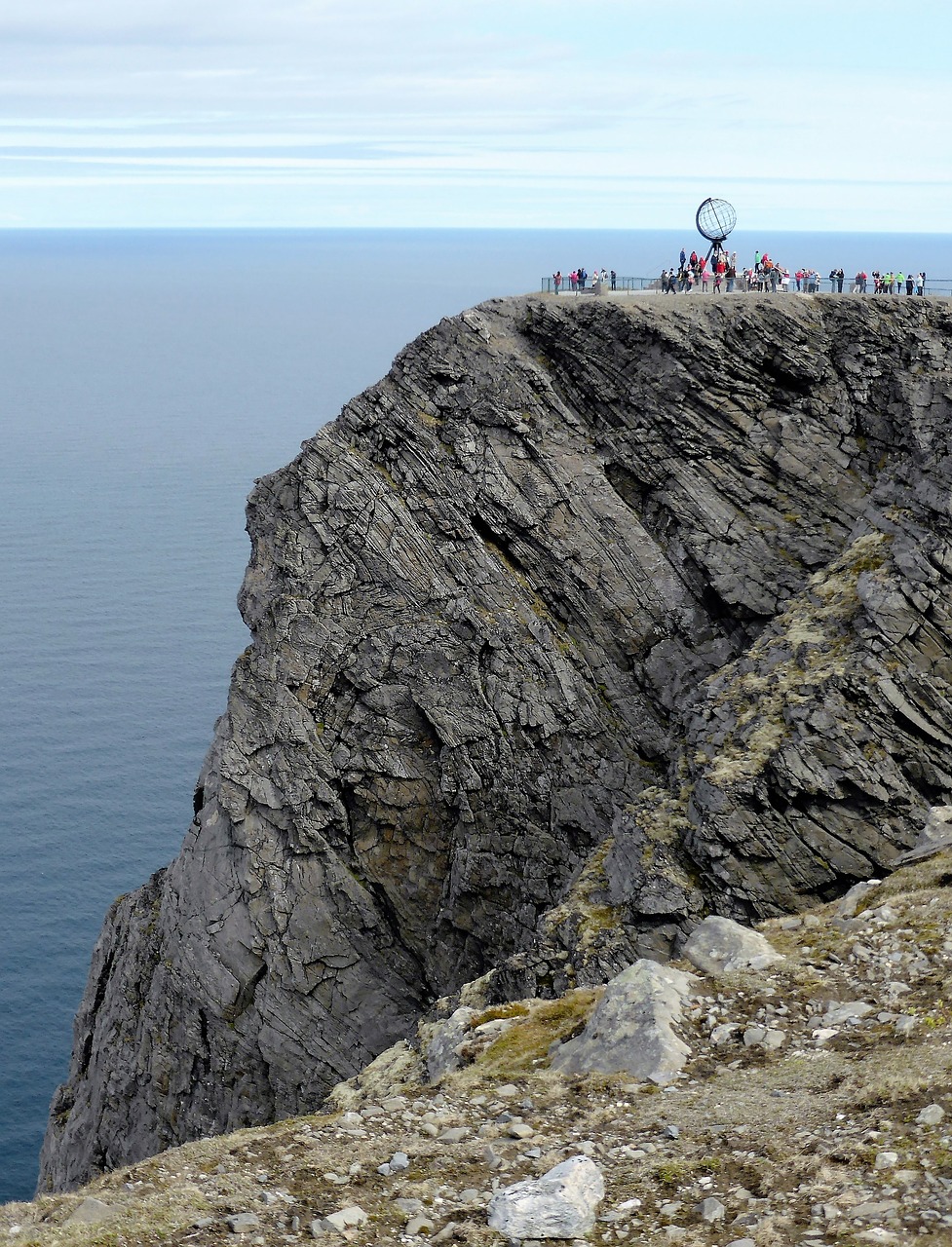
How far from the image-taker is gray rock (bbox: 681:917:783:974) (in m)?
23.0

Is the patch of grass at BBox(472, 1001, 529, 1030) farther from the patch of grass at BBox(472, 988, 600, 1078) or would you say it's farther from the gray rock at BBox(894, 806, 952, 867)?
the gray rock at BBox(894, 806, 952, 867)

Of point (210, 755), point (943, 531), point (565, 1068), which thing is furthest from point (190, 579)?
point (565, 1068)

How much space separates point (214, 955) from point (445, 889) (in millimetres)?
8908

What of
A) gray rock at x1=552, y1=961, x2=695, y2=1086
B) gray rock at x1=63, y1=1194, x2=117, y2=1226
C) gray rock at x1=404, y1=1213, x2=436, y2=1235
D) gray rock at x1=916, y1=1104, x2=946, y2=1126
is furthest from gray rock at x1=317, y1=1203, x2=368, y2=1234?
gray rock at x1=916, y1=1104, x2=946, y2=1126

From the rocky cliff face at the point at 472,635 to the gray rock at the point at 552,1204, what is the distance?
80.4ft

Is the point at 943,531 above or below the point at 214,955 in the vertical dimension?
above

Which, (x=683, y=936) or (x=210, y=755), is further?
(x=210, y=755)

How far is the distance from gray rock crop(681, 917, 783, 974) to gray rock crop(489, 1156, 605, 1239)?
22.7 feet

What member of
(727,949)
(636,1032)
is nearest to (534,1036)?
(636,1032)

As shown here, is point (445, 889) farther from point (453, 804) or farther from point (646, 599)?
point (646, 599)

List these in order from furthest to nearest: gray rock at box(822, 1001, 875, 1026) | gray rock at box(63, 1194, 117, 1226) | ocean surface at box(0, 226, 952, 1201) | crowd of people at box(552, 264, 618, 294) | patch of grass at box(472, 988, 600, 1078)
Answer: ocean surface at box(0, 226, 952, 1201), crowd of people at box(552, 264, 618, 294), patch of grass at box(472, 988, 600, 1078), gray rock at box(822, 1001, 875, 1026), gray rock at box(63, 1194, 117, 1226)

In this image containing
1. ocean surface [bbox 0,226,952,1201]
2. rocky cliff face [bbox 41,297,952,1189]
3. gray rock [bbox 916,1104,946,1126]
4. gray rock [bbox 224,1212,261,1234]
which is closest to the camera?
gray rock [bbox 224,1212,261,1234]

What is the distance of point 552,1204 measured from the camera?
16.2 meters

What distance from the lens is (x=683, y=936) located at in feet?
106
